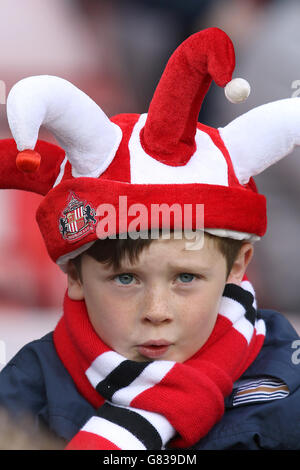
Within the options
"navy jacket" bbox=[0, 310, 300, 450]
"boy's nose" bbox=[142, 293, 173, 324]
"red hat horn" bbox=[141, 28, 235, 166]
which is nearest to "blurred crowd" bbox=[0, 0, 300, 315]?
"navy jacket" bbox=[0, 310, 300, 450]

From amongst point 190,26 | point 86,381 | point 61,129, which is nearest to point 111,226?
point 61,129

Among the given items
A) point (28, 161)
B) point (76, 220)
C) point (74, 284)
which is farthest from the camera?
point (74, 284)

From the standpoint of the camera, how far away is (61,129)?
0.74 meters

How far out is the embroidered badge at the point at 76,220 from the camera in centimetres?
76

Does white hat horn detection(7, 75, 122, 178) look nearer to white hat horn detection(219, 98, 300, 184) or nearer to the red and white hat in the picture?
the red and white hat

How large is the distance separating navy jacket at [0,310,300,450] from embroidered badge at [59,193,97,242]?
230mm

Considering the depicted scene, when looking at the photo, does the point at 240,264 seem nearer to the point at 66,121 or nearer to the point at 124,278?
the point at 124,278

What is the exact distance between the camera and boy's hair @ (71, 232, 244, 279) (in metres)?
0.76

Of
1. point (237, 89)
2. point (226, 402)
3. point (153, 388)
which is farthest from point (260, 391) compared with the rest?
point (237, 89)

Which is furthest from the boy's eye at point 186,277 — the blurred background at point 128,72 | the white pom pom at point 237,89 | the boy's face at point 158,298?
the blurred background at point 128,72

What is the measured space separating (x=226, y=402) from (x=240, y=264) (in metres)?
0.20

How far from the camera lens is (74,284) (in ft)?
2.91

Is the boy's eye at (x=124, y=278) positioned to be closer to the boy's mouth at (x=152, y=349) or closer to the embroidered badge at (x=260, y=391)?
the boy's mouth at (x=152, y=349)
